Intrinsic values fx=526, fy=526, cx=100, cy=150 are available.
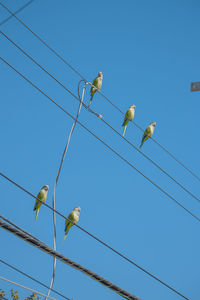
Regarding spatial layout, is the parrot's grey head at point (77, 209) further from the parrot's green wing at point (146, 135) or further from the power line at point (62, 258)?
the power line at point (62, 258)

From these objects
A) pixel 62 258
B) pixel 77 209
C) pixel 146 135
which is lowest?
pixel 62 258

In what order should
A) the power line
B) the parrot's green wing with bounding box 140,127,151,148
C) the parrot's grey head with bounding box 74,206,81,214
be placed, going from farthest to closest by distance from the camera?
the parrot's green wing with bounding box 140,127,151,148
the parrot's grey head with bounding box 74,206,81,214
the power line

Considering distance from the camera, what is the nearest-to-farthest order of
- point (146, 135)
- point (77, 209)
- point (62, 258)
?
1. point (62, 258)
2. point (77, 209)
3. point (146, 135)

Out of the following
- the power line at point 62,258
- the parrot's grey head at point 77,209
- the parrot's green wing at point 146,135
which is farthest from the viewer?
the parrot's green wing at point 146,135

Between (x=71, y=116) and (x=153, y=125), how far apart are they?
510cm

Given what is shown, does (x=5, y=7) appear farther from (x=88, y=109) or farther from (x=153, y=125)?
(x=153, y=125)

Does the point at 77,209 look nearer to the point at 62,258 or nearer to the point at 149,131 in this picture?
the point at 149,131

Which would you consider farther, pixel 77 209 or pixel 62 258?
pixel 77 209

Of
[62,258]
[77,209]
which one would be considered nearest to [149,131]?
[77,209]

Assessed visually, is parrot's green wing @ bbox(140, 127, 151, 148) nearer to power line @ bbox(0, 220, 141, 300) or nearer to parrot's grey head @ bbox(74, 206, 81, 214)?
parrot's grey head @ bbox(74, 206, 81, 214)

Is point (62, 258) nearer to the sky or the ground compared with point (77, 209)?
nearer to the ground

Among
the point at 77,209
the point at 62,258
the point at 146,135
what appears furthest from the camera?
the point at 146,135

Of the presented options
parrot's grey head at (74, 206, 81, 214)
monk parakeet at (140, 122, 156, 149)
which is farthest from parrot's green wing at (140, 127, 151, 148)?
parrot's grey head at (74, 206, 81, 214)

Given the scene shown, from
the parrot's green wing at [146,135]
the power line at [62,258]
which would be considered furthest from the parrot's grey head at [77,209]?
the power line at [62,258]
